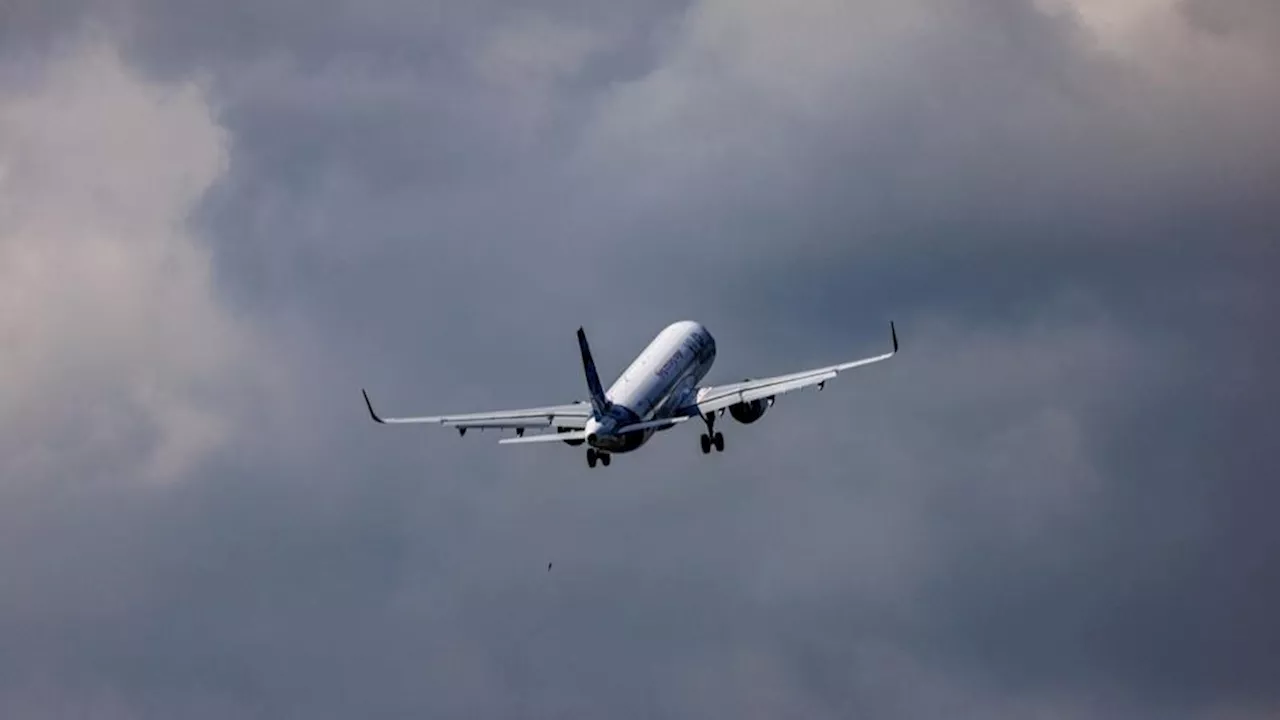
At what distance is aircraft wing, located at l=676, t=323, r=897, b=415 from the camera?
500ft

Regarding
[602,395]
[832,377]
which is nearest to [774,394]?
[832,377]

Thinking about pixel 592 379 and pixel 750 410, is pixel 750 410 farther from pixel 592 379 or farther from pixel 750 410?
pixel 592 379

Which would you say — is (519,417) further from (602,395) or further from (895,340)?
(895,340)

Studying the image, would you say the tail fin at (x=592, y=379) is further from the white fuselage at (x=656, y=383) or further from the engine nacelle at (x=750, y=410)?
the engine nacelle at (x=750, y=410)

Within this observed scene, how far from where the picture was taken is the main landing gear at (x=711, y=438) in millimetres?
154125

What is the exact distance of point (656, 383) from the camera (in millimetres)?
151375

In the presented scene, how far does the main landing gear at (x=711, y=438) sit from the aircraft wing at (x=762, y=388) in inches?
25.4

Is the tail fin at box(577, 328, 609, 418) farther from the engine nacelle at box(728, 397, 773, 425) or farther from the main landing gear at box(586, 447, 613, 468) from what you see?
the engine nacelle at box(728, 397, 773, 425)

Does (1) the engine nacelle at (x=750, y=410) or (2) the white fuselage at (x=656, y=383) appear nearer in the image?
(2) the white fuselage at (x=656, y=383)

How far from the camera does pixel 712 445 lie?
15425cm

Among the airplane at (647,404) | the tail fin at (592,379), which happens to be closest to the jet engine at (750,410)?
the airplane at (647,404)

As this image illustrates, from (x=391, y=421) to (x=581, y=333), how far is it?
16353mm

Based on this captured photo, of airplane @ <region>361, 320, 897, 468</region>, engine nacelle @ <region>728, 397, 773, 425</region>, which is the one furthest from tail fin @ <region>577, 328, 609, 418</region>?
engine nacelle @ <region>728, 397, 773, 425</region>

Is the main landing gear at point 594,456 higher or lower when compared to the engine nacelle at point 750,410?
lower
